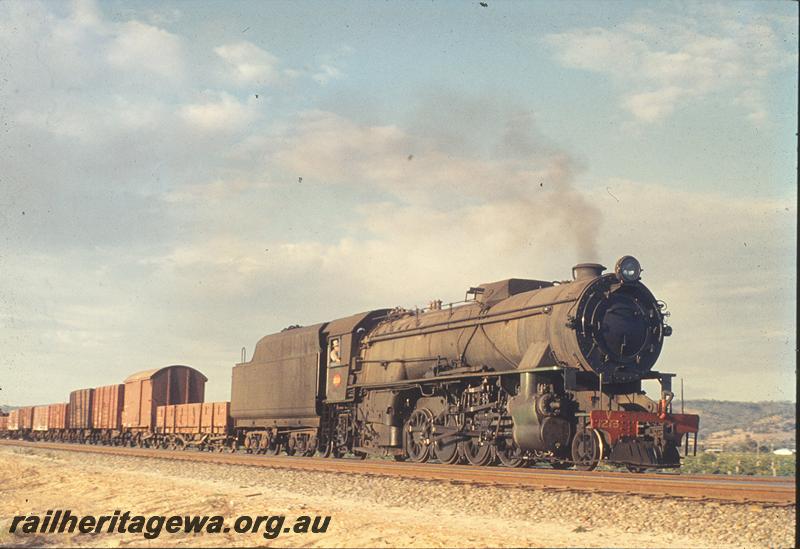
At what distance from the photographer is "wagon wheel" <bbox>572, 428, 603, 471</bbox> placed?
51.7 ft

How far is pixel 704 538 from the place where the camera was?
998 centimetres

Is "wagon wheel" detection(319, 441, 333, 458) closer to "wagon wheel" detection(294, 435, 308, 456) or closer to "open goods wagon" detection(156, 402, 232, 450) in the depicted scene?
"wagon wheel" detection(294, 435, 308, 456)

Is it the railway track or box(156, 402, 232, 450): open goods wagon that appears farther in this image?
box(156, 402, 232, 450): open goods wagon

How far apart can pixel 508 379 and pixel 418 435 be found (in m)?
4.15

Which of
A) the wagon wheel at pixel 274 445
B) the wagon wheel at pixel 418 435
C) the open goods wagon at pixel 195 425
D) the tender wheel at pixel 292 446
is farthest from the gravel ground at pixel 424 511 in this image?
the open goods wagon at pixel 195 425

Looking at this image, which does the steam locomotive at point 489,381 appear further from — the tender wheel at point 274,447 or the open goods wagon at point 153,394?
the open goods wagon at point 153,394

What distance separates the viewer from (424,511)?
1246cm

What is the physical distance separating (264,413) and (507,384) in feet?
43.7

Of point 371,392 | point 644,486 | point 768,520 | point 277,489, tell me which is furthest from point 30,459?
point 768,520

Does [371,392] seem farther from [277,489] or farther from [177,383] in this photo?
[177,383]

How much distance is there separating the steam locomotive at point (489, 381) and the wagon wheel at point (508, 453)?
0.03 m

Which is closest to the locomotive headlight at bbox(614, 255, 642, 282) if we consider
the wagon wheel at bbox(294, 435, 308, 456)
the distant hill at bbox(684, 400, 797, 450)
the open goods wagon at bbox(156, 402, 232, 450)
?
the wagon wheel at bbox(294, 435, 308, 456)

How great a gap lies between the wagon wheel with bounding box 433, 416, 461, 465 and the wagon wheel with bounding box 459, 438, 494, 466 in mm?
246

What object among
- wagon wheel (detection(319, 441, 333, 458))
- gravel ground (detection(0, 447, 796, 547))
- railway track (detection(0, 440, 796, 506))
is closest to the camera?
gravel ground (detection(0, 447, 796, 547))
